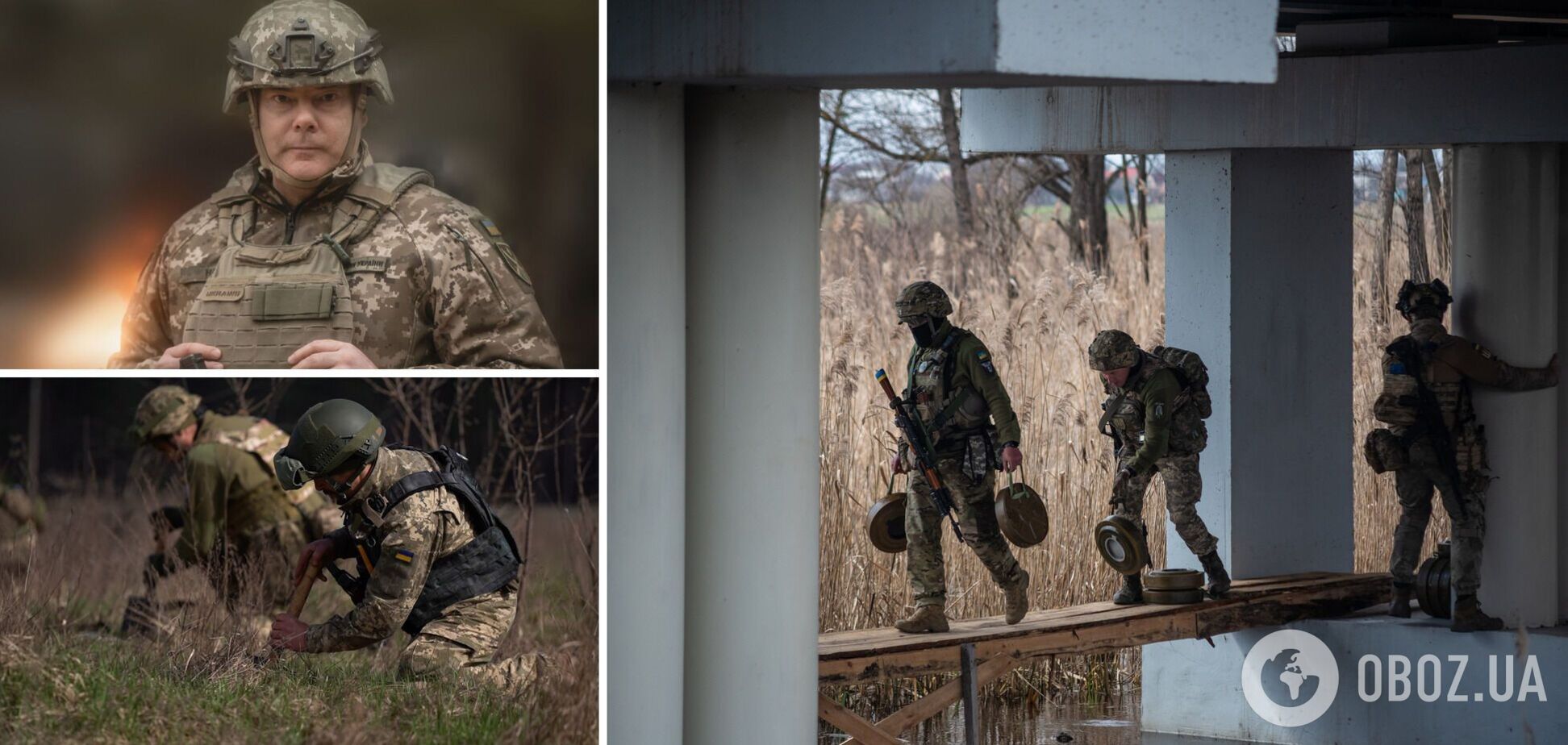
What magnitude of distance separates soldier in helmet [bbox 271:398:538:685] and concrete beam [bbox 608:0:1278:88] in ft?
4.18

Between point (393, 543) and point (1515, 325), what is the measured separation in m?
6.43

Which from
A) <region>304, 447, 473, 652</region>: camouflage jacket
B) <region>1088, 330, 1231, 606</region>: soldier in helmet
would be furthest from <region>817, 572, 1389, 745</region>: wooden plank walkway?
<region>304, 447, 473, 652</region>: camouflage jacket

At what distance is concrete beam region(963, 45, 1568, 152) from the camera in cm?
912

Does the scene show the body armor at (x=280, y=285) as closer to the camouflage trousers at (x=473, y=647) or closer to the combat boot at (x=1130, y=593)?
the camouflage trousers at (x=473, y=647)

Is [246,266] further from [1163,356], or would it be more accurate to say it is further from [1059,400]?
[1059,400]

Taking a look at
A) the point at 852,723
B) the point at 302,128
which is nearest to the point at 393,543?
the point at 302,128

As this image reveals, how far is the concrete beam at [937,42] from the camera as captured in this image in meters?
4.64

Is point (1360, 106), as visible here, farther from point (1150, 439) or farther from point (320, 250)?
point (320, 250)

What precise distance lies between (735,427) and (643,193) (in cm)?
78

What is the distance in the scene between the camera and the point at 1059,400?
11406 mm

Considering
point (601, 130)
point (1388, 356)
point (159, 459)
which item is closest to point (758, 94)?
point (601, 130)

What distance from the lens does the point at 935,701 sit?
814cm

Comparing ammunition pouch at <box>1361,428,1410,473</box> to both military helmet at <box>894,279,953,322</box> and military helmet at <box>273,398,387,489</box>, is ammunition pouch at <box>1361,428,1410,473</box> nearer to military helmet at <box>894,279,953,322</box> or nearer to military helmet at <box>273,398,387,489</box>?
military helmet at <box>894,279,953,322</box>

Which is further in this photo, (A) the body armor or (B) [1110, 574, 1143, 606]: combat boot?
(B) [1110, 574, 1143, 606]: combat boot
